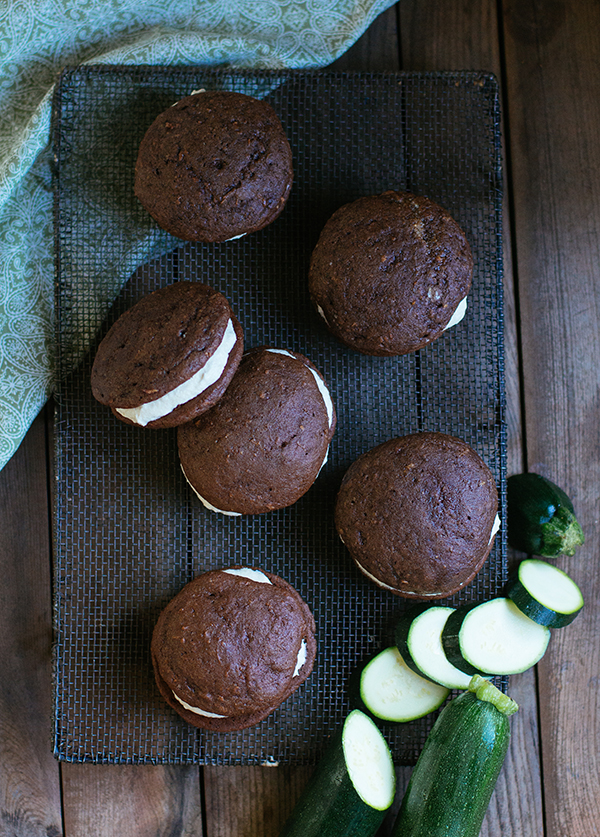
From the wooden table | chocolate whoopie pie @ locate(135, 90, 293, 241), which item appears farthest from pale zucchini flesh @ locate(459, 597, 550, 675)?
chocolate whoopie pie @ locate(135, 90, 293, 241)

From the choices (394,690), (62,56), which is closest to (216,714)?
(394,690)

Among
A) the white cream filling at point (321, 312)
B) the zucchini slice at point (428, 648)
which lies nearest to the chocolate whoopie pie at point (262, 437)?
the white cream filling at point (321, 312)

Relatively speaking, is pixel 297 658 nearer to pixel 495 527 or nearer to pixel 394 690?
→ pixel 394 690

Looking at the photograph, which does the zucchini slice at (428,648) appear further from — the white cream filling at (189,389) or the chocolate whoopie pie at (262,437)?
the white cream filling at (189,389)

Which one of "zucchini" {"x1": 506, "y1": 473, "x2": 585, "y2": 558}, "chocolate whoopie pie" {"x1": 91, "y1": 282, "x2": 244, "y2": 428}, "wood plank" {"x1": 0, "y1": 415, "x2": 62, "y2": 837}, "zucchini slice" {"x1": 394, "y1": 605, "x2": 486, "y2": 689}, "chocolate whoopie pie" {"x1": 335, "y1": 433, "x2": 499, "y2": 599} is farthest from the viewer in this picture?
"wood plank" {"x1": 0, "y1": 415, "x2": 62, "y2": 837}

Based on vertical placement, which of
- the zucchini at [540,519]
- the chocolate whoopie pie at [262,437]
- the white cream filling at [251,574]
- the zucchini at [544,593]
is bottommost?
the zucchini at [544,593]

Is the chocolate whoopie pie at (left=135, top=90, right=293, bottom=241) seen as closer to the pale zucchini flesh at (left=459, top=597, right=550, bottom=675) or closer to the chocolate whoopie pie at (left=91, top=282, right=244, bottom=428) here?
the chocolate whoopie pie at (left=91, top=282, right=244, bottom=428)
